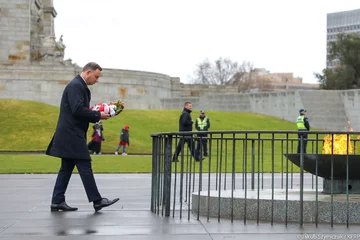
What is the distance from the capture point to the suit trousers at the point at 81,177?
34.9 ft

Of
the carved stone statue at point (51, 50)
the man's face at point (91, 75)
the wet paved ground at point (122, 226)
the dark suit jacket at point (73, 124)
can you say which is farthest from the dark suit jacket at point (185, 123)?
the carved stone statue at point (51, 50)

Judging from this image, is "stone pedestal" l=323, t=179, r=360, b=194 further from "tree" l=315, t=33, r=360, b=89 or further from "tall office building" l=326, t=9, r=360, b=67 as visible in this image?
"tall office building" l=326, t=9, r=360, b=67

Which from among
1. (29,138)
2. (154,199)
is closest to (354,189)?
(154,199)

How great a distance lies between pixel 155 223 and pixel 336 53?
6527cm

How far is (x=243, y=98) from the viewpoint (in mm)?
50062

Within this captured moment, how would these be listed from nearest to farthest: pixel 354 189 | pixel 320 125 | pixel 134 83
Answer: pixel 354 189 → pixel 320 125 → pixel 134 83

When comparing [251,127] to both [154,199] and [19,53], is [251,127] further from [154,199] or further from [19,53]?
[154,199]

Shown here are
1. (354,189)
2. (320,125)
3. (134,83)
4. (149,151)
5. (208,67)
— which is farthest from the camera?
(208,67)

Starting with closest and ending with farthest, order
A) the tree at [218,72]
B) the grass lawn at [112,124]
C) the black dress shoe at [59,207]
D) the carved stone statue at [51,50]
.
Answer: the black dress shoe at [59,207], the grass lawn at [112,124], the carved stone statue at [51,50], the tree at [218,72]

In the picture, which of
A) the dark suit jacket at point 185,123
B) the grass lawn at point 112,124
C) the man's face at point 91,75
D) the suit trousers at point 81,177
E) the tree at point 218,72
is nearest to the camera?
the suit trousers at point 81,177

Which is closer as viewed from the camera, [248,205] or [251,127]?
[248,205]

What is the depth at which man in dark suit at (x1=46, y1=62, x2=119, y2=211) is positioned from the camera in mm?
10656

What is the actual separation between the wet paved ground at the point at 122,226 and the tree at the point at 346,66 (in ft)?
191

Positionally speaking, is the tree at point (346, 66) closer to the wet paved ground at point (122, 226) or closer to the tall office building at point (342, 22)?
the wet paved ground at point (122, 226)
